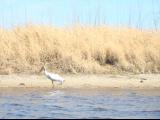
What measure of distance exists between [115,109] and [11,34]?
692 centimetres

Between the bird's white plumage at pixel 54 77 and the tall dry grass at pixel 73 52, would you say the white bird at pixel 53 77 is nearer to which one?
the bird's white plumage at pixel 54 77

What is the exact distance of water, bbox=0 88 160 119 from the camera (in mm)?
10102

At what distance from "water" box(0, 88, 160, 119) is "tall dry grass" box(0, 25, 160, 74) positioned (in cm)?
184

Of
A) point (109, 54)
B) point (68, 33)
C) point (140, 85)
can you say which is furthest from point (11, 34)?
point (140, 85)

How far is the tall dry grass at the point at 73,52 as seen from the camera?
627 inches

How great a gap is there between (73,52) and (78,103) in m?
4.82

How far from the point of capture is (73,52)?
16.3m

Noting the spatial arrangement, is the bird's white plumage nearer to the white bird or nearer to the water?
the white bird

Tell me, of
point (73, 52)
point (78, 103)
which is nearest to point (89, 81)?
point (73, 52)

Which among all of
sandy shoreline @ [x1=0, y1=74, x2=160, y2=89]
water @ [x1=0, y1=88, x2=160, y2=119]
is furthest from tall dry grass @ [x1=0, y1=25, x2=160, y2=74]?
water @ [x1=0, y1=88, x2=160, y2=119]

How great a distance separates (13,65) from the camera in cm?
1581

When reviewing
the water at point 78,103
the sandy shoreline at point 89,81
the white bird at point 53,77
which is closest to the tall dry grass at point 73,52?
the sandy shoreline at point 89,81

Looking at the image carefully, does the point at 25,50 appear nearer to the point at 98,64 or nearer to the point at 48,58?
the point at 48,58

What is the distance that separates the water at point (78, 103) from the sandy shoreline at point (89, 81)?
62 centimetres
